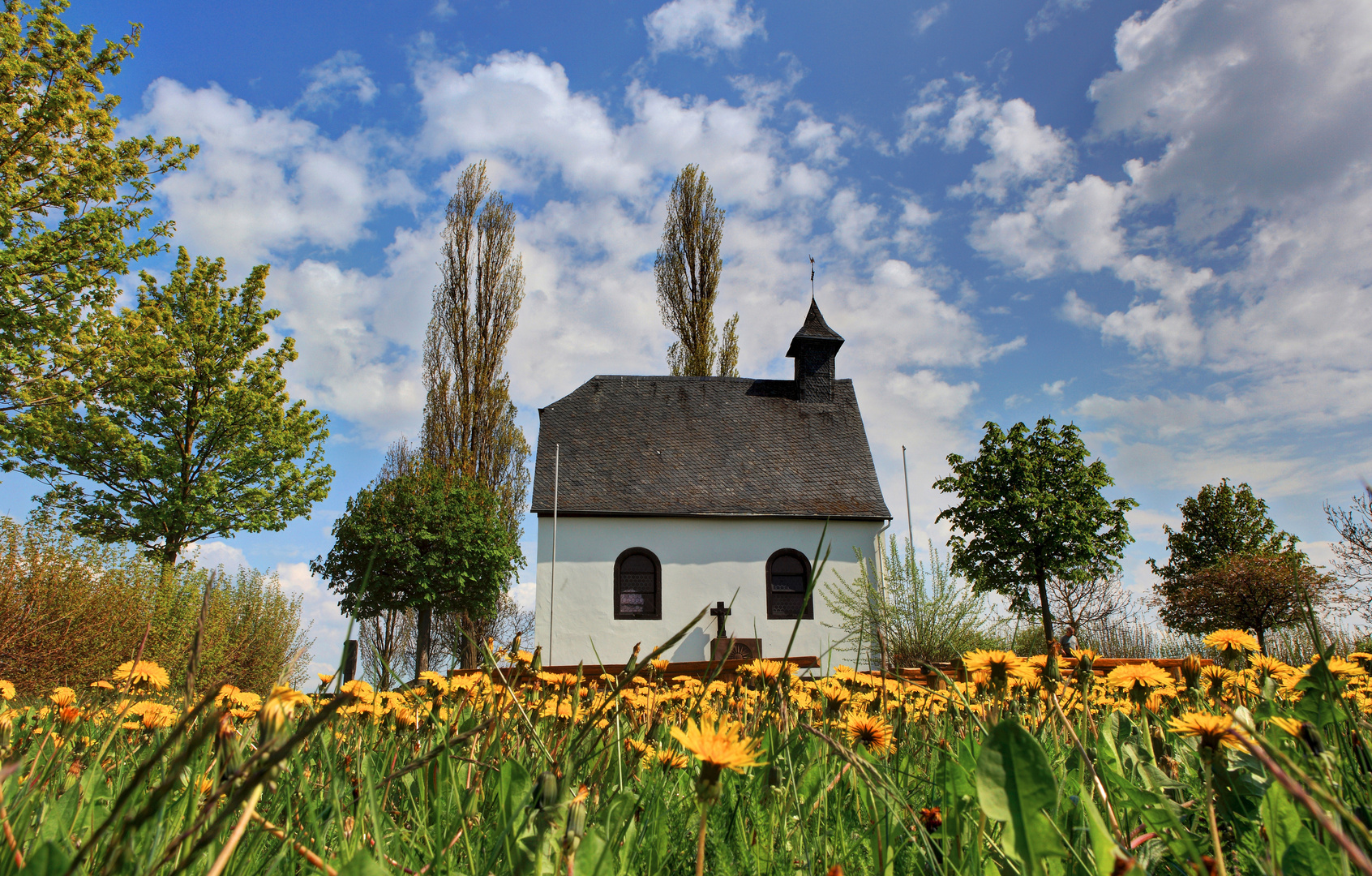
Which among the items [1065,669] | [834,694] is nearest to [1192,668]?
[834,694]

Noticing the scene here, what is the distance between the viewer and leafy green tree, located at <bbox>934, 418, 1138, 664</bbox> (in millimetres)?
17547

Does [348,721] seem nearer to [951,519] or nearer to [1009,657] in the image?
[1009,657]

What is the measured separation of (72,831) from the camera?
990 mm

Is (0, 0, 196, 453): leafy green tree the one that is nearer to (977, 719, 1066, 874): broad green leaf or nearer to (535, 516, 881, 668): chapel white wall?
(535, 516, 881, 668): chapel white wall

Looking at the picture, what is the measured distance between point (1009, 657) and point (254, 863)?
1238 millimetres

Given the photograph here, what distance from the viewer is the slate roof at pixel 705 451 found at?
18.3 metres

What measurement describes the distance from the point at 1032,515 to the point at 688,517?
8.49 meters

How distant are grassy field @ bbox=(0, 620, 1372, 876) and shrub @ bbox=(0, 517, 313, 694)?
4.06 meters

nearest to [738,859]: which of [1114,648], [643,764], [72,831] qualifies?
[643,764]

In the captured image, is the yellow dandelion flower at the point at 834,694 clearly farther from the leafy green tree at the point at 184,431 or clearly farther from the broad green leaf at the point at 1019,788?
the leafy green tree at the point at 184,431

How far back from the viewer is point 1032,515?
1798 centimetres

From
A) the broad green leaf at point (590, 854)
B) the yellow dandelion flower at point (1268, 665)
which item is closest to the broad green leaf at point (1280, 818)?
the broad green leaf at point (590, 854)

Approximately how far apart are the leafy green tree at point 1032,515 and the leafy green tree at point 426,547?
38.7 ft

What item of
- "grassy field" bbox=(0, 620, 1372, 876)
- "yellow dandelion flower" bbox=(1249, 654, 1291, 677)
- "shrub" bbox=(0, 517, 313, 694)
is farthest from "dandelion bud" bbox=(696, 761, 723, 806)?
"shrub" bbox=(0, 517, 313, 694)
